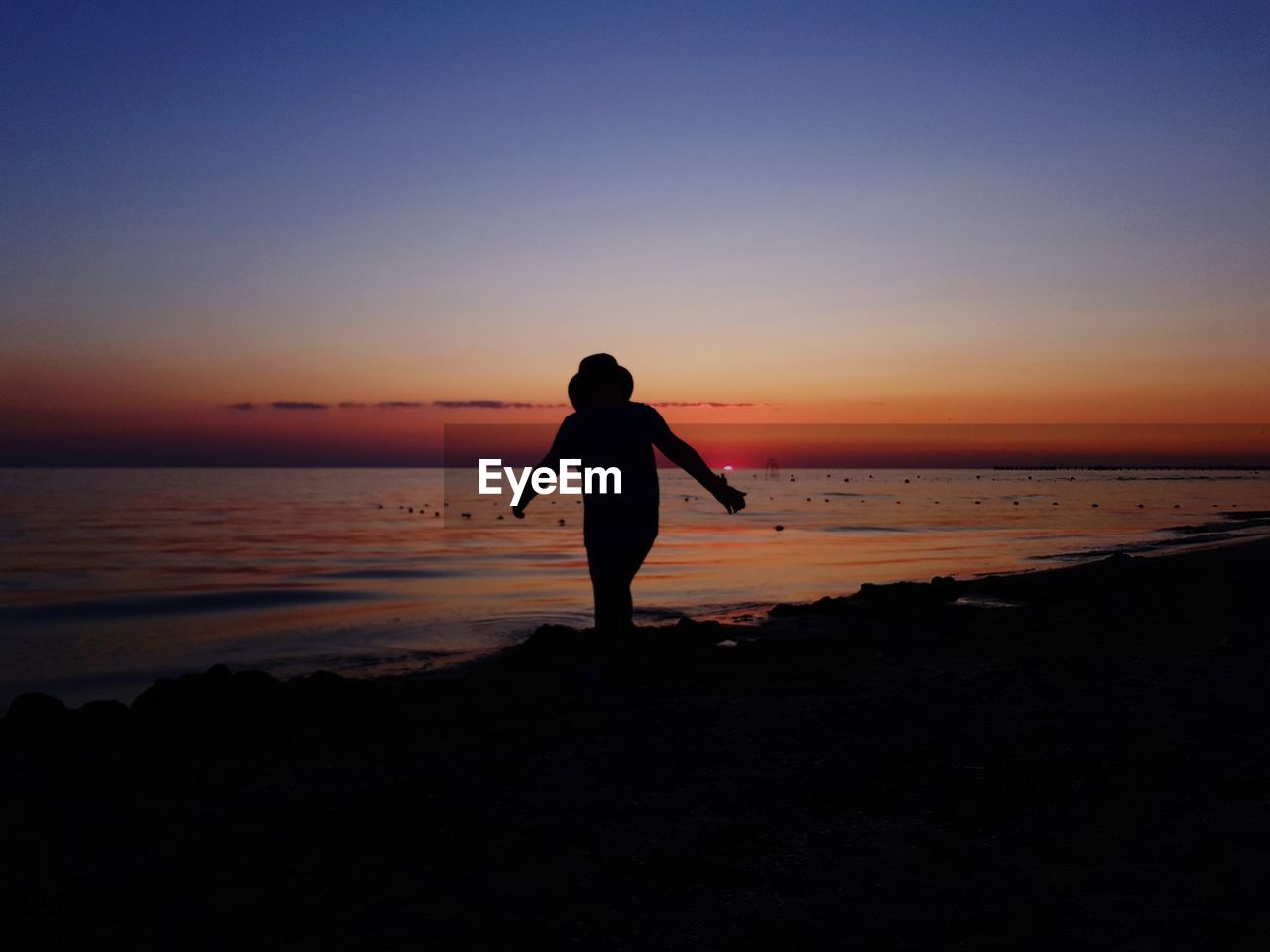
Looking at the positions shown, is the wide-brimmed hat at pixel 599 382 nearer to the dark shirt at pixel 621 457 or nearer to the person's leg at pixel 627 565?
the dark shirt at pixel 621 457

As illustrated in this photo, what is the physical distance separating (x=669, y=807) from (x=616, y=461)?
301 cm

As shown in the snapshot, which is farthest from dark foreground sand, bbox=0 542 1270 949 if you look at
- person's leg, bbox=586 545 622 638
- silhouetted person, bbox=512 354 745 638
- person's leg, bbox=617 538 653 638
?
silhouetted person, bbox=512 354 745 638

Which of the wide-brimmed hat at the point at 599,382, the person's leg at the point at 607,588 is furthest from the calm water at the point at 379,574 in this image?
the wide-brimmed hat at the point at 599,382

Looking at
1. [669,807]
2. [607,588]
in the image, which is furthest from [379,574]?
[669,807]

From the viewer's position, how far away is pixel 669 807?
4742mm

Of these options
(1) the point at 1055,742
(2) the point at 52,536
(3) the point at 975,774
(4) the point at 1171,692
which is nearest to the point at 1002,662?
(4) the point at 1171,692

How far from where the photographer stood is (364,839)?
442 cm

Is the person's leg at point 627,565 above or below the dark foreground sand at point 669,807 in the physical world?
above

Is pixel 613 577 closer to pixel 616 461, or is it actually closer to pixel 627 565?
pixel 627 565

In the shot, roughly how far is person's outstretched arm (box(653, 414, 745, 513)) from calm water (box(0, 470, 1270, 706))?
6285mm

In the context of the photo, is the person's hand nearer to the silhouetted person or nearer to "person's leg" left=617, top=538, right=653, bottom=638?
the silhouetted person

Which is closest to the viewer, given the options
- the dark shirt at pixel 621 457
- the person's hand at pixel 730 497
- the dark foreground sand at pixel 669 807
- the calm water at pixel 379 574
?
the dark foreground sand at pixel 669 807

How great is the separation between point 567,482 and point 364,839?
10.9ft

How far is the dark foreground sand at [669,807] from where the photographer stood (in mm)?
3492
